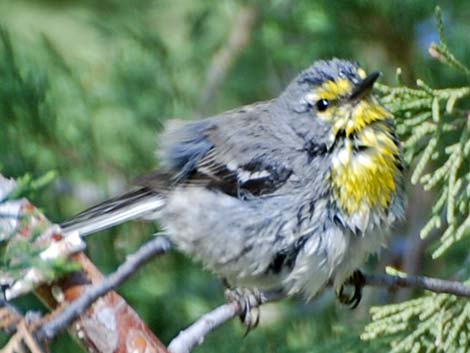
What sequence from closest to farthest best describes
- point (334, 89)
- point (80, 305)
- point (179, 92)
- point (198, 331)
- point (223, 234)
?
1. point (80, 305)
2. point (198, 331)
3. point (334, 89)
4. point (223, 234)
5. point (179, 92)

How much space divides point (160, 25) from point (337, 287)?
216cm

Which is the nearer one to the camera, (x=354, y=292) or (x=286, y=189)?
(x=286, y=189)

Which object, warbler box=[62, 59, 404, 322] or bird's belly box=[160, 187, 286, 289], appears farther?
bird's belly box=[160, 187, 286, 289]

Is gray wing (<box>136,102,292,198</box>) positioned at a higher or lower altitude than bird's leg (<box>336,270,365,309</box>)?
higher

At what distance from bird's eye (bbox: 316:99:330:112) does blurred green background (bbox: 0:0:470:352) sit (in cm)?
86

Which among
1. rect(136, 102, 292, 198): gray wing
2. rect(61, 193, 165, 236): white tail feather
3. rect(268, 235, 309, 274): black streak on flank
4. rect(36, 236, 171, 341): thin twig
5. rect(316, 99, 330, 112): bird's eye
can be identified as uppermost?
rect(316, 99, 330, 112): bird's eye

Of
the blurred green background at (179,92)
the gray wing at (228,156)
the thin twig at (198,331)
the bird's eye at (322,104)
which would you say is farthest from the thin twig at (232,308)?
the blurred green background at (179,92)

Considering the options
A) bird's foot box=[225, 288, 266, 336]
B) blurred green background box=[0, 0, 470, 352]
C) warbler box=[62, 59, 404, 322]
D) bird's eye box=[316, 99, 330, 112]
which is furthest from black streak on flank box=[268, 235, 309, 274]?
blurred green background box=[0, 0, 470, 352]

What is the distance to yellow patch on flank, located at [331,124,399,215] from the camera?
152 inches

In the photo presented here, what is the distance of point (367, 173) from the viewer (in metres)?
3.87

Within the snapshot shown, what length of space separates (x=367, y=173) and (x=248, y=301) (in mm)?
563

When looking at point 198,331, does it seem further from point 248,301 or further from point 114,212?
point 114,212

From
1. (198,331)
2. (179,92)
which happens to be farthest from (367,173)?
(179,92)

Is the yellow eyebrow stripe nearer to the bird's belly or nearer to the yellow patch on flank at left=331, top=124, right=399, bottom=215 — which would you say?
the yellow patch on flank at left=331, top=124, right=399, bottom=215
